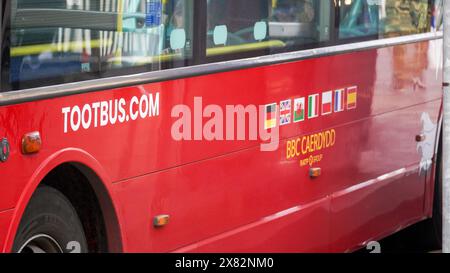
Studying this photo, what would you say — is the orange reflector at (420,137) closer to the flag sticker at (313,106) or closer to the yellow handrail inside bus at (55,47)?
the flag sticker at (313,106)

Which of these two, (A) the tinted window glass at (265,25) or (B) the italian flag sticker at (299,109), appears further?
(B) the italian flag sticker at (299,109)

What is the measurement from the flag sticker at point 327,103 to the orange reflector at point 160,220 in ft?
6.20

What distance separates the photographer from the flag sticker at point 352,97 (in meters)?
7.50

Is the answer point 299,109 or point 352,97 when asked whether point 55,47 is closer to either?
point 299,109

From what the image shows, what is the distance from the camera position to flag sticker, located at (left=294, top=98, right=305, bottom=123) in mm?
6852

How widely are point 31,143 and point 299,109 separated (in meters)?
2.63

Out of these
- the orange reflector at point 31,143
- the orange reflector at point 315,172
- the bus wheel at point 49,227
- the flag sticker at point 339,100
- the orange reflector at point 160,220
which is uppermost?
the orange reflector at point 31,143

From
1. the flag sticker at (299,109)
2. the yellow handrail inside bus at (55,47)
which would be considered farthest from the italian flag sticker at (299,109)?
the yellow handrail inside bus at (55,47)

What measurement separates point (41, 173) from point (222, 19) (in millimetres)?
1802

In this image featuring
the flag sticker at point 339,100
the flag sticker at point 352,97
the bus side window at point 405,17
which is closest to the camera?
the flag sticker at point 339,100

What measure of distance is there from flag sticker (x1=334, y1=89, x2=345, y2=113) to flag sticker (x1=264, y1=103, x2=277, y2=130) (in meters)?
0.85

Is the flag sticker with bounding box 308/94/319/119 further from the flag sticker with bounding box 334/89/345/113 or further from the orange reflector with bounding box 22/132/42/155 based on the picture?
the orange reflector with bounding box 22/132/42/155

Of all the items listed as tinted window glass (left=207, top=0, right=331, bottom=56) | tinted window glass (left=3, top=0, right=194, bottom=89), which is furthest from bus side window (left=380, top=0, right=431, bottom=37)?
tinted window glass (left=3, top=0, right=194, bottom=89)

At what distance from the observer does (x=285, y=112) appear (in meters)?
6.72
